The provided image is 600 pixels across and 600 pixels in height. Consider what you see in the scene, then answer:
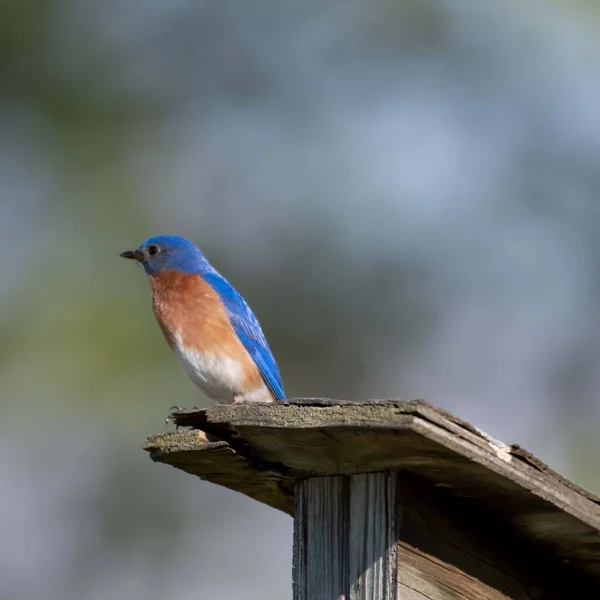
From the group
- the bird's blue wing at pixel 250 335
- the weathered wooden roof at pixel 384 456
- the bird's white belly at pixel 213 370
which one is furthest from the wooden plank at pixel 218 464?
the bird's blue wing at pixel 250 335

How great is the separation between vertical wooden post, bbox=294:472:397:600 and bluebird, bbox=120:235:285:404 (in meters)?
2.09

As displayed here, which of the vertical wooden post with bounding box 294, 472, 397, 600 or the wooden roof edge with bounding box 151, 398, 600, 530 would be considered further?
the vertical wooden post with bounding box 294, 472, 397, 600

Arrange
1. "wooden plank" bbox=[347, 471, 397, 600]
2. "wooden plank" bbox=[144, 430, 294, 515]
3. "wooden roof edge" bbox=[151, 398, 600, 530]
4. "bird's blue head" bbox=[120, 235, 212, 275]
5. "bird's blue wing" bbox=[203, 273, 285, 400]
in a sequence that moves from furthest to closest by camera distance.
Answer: "bird's blue head" bbox=[120, 235, 212, 275] < "bird's blue wing" bbox=[203, 273, 285, 400] < "wooden plank" bbox=[144, 430, 294, 515] < "wooden plank" bbox=[347, 471, 397, 600] < "wooden roof edge" bbox=[151, 398, 600, 530]

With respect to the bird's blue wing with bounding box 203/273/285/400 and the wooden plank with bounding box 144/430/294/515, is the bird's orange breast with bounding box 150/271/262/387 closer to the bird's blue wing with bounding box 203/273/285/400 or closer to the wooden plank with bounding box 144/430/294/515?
the bird's blue wing with bounding box 203/273/285/400

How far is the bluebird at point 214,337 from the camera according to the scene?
20.7 ft

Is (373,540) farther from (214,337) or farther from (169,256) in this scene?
(169,256)

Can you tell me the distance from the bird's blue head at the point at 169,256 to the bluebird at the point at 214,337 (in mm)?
77

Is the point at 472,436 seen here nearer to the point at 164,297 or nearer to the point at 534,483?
the point at 534,483

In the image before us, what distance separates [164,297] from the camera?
260 inches

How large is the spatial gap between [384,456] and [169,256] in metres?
3.40

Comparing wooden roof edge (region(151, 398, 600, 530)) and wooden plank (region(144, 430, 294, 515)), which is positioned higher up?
wooden plank (region(144, 430, 294, 515))

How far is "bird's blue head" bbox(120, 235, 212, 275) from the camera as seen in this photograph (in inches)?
272

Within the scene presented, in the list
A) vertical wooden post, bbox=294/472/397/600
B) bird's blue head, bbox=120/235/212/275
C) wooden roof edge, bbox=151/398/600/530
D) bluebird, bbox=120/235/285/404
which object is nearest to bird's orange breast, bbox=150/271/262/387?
bluebird, bbox=120/235/285/404

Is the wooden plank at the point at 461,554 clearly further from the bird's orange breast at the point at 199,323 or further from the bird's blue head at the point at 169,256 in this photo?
the bird's blue head at the point at 169,256
